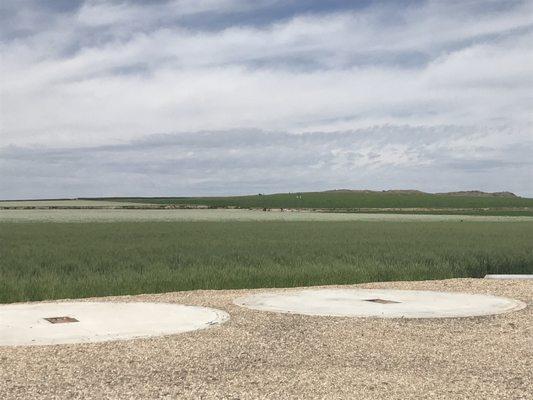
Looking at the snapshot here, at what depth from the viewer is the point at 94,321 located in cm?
1093

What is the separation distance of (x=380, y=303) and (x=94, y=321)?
16.8ft

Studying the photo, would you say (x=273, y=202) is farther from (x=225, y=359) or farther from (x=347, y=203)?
(x=225, y=359)

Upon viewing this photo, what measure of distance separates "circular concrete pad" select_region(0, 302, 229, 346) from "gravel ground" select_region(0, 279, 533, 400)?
0.36m

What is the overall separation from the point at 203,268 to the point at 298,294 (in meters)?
4.75

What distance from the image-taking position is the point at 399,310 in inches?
486

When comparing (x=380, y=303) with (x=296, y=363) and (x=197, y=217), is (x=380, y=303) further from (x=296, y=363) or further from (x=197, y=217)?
(x=197, y=217)

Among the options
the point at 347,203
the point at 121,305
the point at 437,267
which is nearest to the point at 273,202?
the point at 347,203

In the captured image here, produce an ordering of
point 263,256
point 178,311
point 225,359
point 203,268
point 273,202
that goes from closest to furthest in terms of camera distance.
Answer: point 225,359 < point 178,311 < point 203,268 < point 263,256 < point 273,202

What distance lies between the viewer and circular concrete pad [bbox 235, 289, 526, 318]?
12.1 metres

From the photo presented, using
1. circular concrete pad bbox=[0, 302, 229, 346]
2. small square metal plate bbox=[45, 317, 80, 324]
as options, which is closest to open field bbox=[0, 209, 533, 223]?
circular concrete pad bbox=[0, 302, 229, 346]

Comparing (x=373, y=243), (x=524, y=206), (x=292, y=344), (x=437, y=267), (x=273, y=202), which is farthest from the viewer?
(x=273, y=202)

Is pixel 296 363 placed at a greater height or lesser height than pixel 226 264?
lesser

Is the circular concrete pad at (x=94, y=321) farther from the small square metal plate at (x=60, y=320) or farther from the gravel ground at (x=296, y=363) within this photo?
the gravel ground at (x=296, y=363)

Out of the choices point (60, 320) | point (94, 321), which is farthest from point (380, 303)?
point (60, 320)
